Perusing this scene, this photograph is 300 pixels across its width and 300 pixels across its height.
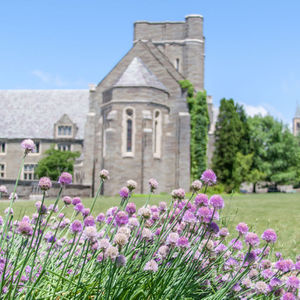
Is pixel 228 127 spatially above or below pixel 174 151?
above

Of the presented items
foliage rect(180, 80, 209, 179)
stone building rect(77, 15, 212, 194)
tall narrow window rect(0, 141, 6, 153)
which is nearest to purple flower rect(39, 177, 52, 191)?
stone building rect(77, 15, 212, 194)

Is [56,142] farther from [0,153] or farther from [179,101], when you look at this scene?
[179,101]

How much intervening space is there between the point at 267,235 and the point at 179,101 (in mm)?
32392

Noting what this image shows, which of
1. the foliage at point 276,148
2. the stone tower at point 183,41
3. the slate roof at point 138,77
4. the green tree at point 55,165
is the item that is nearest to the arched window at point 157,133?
the slate roof at point 138,77

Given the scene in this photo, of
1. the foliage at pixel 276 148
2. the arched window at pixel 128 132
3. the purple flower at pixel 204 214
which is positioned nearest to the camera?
the purple flower at pixel 204 214

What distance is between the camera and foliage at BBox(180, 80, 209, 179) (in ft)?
115

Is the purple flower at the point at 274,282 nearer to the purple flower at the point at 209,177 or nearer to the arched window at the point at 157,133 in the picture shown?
the purple flower at the point at 209,177

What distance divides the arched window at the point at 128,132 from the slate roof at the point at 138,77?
2.23 metres

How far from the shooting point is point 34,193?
86.0 feet

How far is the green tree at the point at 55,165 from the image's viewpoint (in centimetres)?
4238

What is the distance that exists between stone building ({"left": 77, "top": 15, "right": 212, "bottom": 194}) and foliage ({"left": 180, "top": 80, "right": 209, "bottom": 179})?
79 cm

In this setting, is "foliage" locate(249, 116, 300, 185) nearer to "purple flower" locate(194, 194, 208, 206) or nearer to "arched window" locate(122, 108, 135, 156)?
"arched window" locate(122, 108, 135, 156)

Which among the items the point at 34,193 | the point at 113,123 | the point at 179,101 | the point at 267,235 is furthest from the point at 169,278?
the point at 179,101

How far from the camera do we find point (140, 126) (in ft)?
104
